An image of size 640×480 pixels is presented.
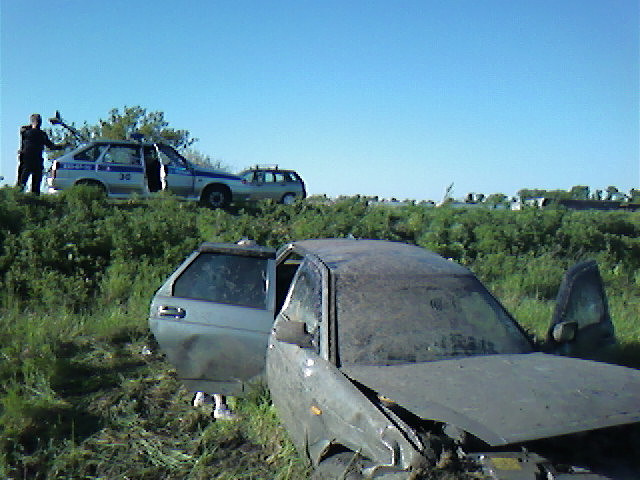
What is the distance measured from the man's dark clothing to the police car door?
1.22 metres

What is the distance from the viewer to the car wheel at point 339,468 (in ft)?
9.64

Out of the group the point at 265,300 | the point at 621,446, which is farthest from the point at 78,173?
the point at 621,446

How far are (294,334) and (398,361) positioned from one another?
67 centimetres

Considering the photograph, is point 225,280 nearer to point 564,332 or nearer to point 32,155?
point 564,332

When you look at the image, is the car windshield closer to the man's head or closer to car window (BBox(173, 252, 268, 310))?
car window (BBox(173, 252, 268, 310))

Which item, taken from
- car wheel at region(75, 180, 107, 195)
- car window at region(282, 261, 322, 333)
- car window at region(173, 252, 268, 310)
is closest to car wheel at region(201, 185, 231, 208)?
car wheel at region(75, 180, 107, 195)

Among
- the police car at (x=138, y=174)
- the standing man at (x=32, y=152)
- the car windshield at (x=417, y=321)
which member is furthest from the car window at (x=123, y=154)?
the car windshield at (x=417, y=321)

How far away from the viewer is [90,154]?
13.5 meters

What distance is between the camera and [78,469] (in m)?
3.81

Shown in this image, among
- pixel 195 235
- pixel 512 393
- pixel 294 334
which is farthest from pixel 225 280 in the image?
pixel 195 235

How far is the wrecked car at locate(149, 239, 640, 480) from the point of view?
2852 mm

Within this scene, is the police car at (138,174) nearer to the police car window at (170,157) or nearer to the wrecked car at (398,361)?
the police car window at (170,157)

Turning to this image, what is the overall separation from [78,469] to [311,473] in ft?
5.26

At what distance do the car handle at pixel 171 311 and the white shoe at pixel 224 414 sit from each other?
31.5 inches
